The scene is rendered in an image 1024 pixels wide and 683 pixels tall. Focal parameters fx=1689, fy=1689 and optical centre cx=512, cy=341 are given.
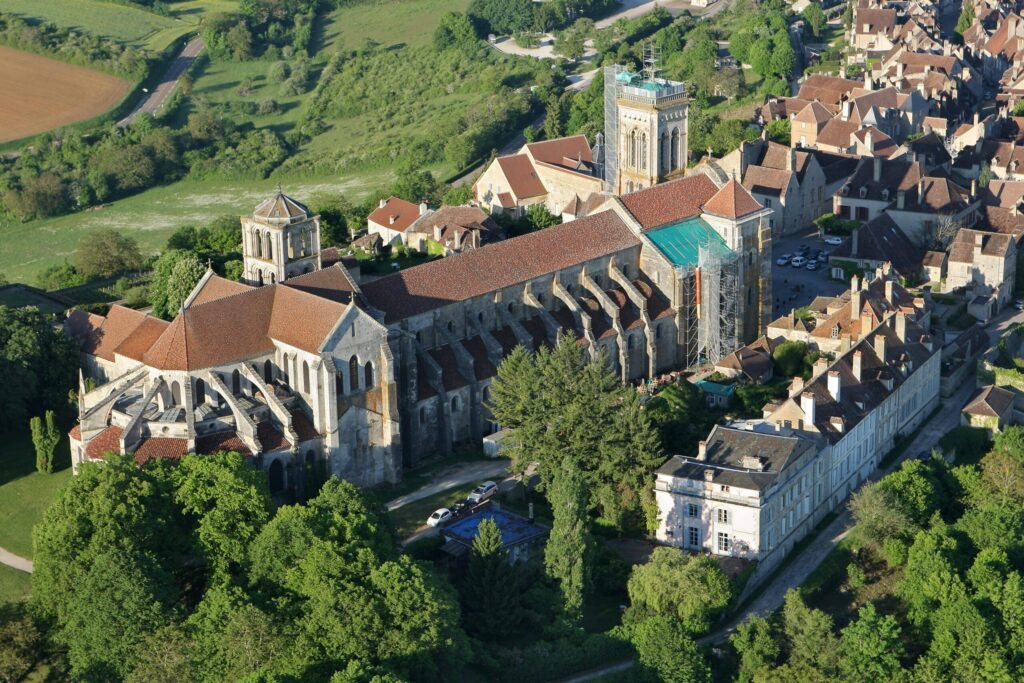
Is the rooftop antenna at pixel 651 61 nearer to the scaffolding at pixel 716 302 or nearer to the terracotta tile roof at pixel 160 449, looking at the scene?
the scaffolding at pixel 716 302

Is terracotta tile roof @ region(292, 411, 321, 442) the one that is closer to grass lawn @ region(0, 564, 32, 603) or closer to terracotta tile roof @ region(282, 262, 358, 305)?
terracotta tile roof @ region(282, 262, 358, 305)

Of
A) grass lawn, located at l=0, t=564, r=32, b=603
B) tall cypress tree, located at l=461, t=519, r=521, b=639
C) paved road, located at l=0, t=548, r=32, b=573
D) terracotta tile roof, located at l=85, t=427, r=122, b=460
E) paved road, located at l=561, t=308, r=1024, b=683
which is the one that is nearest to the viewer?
tall cypress tree, located at l=461, t=519, r=521, b=639

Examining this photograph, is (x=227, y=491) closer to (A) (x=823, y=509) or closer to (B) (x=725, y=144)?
(A) (x=823, y=509)

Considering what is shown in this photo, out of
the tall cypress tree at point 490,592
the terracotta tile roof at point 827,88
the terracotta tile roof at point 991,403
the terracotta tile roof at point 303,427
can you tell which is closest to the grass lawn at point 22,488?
the terracotta tile roof at point 303,427

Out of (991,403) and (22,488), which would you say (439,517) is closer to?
(22,488)

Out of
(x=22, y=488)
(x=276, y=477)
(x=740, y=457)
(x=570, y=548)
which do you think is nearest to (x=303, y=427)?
(x=276, y=477)

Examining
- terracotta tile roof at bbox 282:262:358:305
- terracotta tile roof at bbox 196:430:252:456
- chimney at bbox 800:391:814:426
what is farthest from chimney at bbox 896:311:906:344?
terracotta tile roof at bbox 196:430:252:456
